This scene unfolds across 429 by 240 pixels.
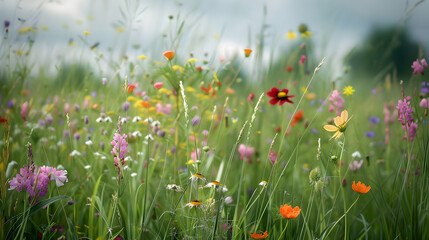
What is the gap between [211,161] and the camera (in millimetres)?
1552

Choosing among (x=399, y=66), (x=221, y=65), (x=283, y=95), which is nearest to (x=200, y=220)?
(x=283, y=95)

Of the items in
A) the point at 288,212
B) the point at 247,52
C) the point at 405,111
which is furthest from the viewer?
the point at 247,52

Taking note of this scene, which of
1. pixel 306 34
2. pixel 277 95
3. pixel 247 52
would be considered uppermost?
pixel 306 34

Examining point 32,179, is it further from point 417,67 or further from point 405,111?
point 417,67

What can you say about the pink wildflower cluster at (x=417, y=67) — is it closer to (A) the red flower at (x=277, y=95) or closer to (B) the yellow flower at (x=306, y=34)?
(A) the red flower at (x=277, y=95)

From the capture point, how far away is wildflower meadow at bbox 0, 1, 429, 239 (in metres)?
1.29

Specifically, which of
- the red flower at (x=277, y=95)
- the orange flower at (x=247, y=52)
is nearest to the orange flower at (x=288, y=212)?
the red flower at (x=277, y=95)

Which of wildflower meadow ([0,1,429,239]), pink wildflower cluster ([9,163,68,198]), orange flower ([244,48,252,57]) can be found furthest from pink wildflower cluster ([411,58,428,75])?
pink wildflower cluster ([9,163,68,198])

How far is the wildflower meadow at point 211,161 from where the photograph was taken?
50.9 inches

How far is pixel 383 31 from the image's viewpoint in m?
19.3

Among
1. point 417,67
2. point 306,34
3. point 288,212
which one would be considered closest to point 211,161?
point 288,212

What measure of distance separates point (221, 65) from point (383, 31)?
1960 cm

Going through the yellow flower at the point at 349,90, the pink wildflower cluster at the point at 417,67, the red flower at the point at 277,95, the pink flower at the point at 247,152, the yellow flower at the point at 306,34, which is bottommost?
the pink flower at the point at 247,152

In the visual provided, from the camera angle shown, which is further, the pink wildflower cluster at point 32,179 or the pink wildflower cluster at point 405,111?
the pink wildflower cluster at point 405,111
